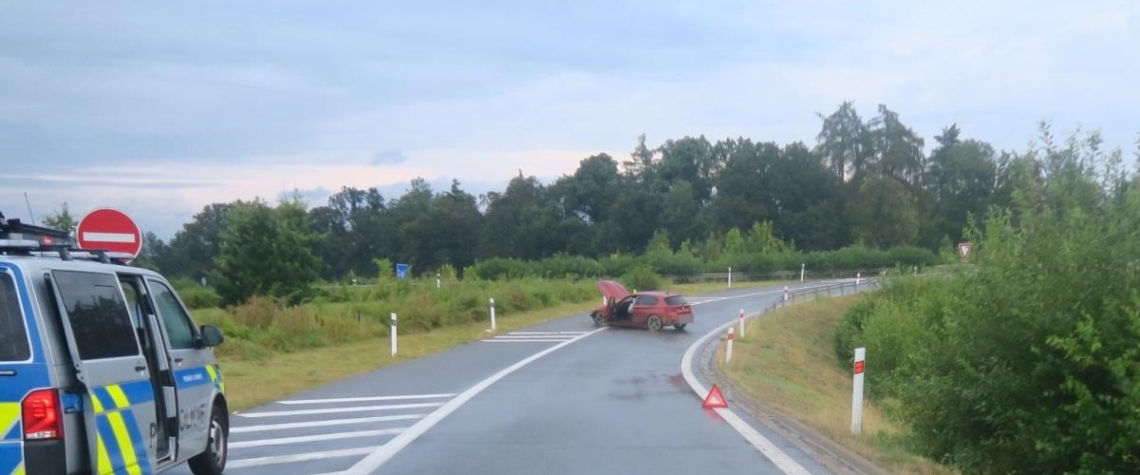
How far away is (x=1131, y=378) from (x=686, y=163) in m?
106

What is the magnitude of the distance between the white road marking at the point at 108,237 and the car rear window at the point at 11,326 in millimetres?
6813

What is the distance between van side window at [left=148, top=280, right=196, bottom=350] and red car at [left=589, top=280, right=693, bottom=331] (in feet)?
94.1

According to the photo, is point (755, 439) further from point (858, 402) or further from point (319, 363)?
point (319, 363)

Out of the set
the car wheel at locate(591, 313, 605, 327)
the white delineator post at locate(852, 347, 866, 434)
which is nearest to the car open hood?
the car wheel at locate(591, 313, 605, 327)

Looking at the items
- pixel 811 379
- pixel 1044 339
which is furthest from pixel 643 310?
pixel 1044 339

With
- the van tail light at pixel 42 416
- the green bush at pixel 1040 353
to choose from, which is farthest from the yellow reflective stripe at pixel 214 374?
the green bush at pixel 1040 353

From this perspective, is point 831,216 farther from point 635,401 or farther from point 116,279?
point 116,279

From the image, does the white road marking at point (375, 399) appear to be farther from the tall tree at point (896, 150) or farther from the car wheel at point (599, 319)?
the tall tree at point (896, 150)

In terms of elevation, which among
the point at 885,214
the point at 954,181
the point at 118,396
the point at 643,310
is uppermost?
the point at 954,181

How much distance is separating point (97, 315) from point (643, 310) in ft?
103

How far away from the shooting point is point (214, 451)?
10.2 meters

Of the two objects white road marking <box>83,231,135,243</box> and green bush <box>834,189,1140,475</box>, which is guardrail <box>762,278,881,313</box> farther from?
white road marking <box>83,231,135,243</box>

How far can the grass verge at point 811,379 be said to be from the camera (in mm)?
12352

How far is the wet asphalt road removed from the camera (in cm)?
1095
